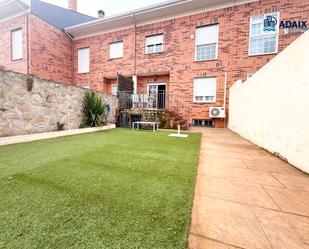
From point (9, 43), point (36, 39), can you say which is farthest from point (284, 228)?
point (9, 43)

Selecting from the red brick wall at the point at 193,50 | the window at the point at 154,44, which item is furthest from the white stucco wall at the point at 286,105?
the window at the point at 154,44

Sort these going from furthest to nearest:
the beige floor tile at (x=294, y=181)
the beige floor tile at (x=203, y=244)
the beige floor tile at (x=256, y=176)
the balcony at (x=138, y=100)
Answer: the balcony at (x=138, y=100)
the beige floor tile at (x=256, y=176)
the beige floor tile at (x=294, y=181)
the beige floor tile at (x=203, y=244)

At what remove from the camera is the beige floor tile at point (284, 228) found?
99 cm

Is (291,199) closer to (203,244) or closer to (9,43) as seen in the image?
(203,244)

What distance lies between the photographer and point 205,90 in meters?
8.30

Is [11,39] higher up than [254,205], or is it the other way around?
[11,39]

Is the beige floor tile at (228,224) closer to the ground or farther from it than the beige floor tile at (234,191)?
closer to the ground

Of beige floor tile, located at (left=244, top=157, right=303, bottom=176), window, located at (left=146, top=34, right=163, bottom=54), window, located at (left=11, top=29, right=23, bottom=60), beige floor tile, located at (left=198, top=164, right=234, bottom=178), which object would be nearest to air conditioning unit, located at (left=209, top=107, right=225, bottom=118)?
window, located at (left=146, top=34, right=163, bottom=54)

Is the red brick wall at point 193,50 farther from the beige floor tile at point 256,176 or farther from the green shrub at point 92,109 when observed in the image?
the beige floor tile at point 256,176

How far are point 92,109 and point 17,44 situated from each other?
28.4 ft

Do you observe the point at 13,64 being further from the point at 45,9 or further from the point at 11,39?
the point at 45,9

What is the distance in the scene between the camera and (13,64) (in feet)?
33.3

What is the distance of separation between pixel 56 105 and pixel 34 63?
6.93 meters

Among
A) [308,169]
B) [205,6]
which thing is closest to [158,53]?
[205,6]
